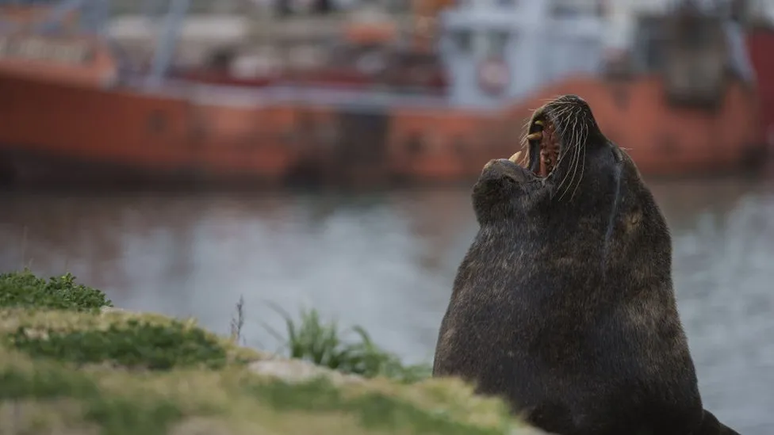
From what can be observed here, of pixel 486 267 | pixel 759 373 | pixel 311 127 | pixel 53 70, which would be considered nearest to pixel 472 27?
pixel 311 127

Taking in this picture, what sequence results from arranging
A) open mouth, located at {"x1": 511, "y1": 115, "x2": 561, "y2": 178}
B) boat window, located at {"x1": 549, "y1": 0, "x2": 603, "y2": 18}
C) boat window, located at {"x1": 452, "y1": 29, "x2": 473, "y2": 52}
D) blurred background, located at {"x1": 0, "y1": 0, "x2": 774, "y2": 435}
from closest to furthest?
open mouth, located at {"x1": 511, "y1": 115, "x2": 561, "y2": 178}
blurred background, located at {"x1": 0, "y1": 0, "x2": 774, "y2": 435}
boat window, located at {"x1": 452, "y1": 29, "x2": 473, "y2": 52}
boat window, located at {"x1": 549, "y1": 0, "x2": 603, "y2": 18}

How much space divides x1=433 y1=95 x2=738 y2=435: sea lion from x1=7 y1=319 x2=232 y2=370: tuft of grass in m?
1.36

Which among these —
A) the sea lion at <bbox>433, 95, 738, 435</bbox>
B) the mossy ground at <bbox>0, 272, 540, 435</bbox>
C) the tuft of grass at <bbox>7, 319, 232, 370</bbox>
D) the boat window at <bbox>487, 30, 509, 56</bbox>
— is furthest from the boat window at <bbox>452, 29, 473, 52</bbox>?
the tuft of grass at <bbox>7, 319, 232, 370</bbox>

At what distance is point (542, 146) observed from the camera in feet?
22.3

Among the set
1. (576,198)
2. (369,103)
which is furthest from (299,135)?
(576,198)

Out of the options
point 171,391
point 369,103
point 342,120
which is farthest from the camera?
point 369,103

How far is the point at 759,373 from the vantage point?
1844cm

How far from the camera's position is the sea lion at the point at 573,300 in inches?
243

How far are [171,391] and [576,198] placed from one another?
2625 mm

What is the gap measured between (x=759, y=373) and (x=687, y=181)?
26.8 metres

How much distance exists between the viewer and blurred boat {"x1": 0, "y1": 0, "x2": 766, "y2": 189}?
40.0 m

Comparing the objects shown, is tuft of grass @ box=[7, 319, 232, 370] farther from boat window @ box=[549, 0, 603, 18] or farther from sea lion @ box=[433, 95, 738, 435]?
boat window @ box=[549, 0, 603, 18]

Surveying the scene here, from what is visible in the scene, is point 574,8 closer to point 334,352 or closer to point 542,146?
point 334,352

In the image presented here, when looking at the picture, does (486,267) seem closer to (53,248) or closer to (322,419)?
(322,419)
